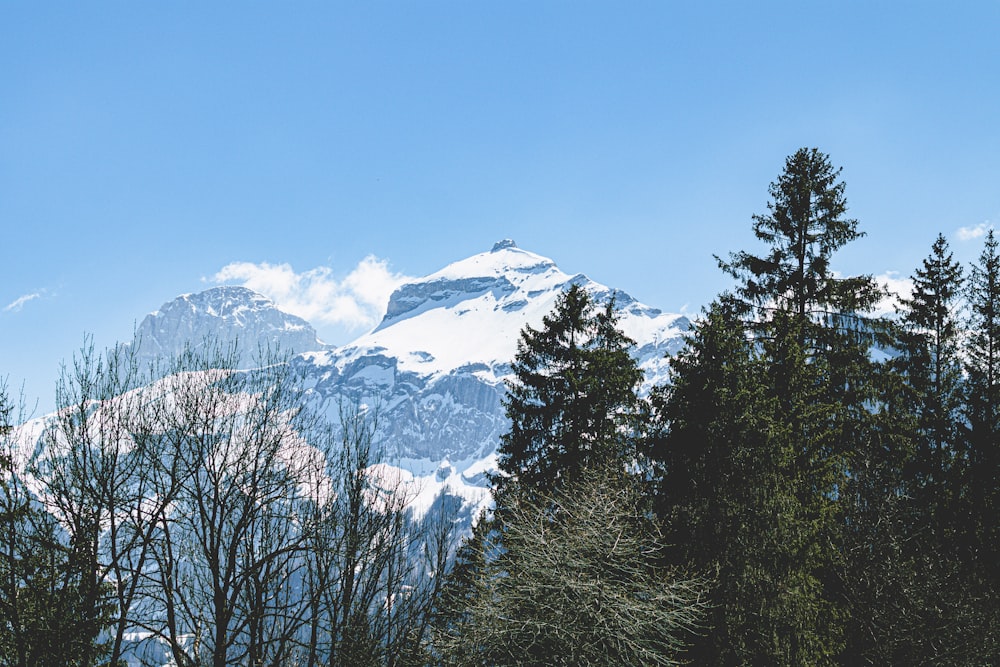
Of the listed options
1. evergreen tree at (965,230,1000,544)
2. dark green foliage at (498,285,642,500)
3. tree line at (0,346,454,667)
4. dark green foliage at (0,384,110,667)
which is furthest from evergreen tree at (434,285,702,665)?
evergreen tree at (965,230,1000,544)

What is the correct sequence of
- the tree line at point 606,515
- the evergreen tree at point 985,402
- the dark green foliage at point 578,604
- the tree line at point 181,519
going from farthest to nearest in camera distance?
the evergreen tree at point 985,402
the tree line at point 181,519
the tree line at point 606,515
the dark green foliage at point 578,604

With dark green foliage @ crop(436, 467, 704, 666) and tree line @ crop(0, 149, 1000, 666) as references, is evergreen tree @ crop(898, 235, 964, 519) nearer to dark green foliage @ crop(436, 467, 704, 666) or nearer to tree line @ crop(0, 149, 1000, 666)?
tree line @ crop(0, 149, 1000, 666)

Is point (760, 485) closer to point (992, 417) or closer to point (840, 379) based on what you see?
point (840, 379)

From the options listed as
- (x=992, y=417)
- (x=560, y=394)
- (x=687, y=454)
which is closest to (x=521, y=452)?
(x=560, y=394)

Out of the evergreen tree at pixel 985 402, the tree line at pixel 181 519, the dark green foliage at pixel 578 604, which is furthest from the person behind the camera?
the evergreen tree at pixel 985 402

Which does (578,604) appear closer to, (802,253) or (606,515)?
(606,515)

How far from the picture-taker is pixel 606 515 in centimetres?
1339

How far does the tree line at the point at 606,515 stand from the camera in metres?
13.1

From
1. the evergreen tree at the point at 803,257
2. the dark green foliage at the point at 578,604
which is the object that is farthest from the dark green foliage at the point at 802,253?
the dark green foliage at the point at 578,604

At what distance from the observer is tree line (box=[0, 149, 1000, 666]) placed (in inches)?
516

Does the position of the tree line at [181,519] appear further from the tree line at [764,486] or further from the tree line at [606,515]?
the tree line at [764,486]

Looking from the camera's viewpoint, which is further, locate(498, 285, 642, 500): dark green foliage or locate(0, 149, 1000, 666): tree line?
locate(498, 285, 642, 500): dark green foliage

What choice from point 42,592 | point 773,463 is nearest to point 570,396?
point 773,463

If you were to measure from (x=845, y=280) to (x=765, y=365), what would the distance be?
6.24 meters
